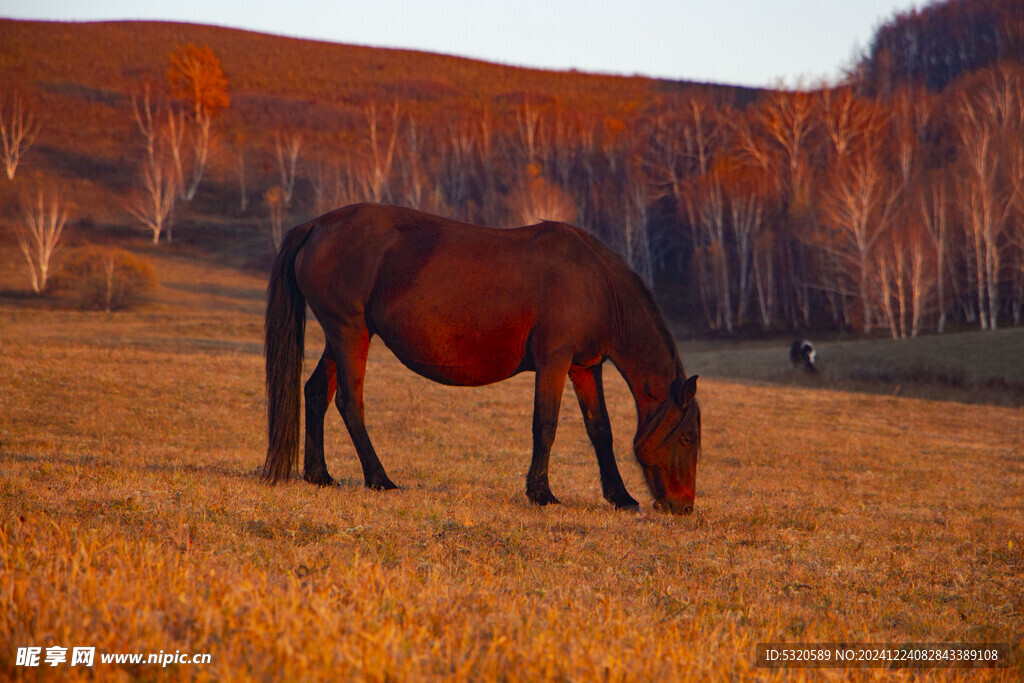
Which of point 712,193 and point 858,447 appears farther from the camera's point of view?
point 712,193

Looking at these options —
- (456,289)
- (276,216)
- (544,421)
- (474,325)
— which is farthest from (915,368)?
(276,216)

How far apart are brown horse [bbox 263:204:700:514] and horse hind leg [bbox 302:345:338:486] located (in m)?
0.01

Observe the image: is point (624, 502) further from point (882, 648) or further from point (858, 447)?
point (858, 447)

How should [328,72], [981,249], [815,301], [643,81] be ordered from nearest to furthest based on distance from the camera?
[981,249], [815,301], [328,72], [643,81]

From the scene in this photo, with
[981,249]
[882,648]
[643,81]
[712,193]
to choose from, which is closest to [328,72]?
[643,81]

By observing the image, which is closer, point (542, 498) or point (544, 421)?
point (544, 421)

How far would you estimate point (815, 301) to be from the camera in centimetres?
5406

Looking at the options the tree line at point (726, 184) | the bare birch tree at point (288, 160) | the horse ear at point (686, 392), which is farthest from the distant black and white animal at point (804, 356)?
the bare birch tree at point (288, 160)

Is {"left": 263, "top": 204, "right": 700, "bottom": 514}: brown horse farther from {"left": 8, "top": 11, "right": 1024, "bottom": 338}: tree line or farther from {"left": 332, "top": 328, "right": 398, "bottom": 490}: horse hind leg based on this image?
{"left": 8, "top": 11, "right": 1024, "bottom": 338}: tree line

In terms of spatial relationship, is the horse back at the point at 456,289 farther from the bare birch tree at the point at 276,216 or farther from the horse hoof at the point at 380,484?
the bare birch tree at the point at 276,216

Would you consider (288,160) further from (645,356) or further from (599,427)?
(645,356)

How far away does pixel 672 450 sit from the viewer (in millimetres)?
7230

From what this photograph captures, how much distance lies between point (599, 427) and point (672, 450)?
78 cm

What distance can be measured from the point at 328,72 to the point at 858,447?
390 ft
